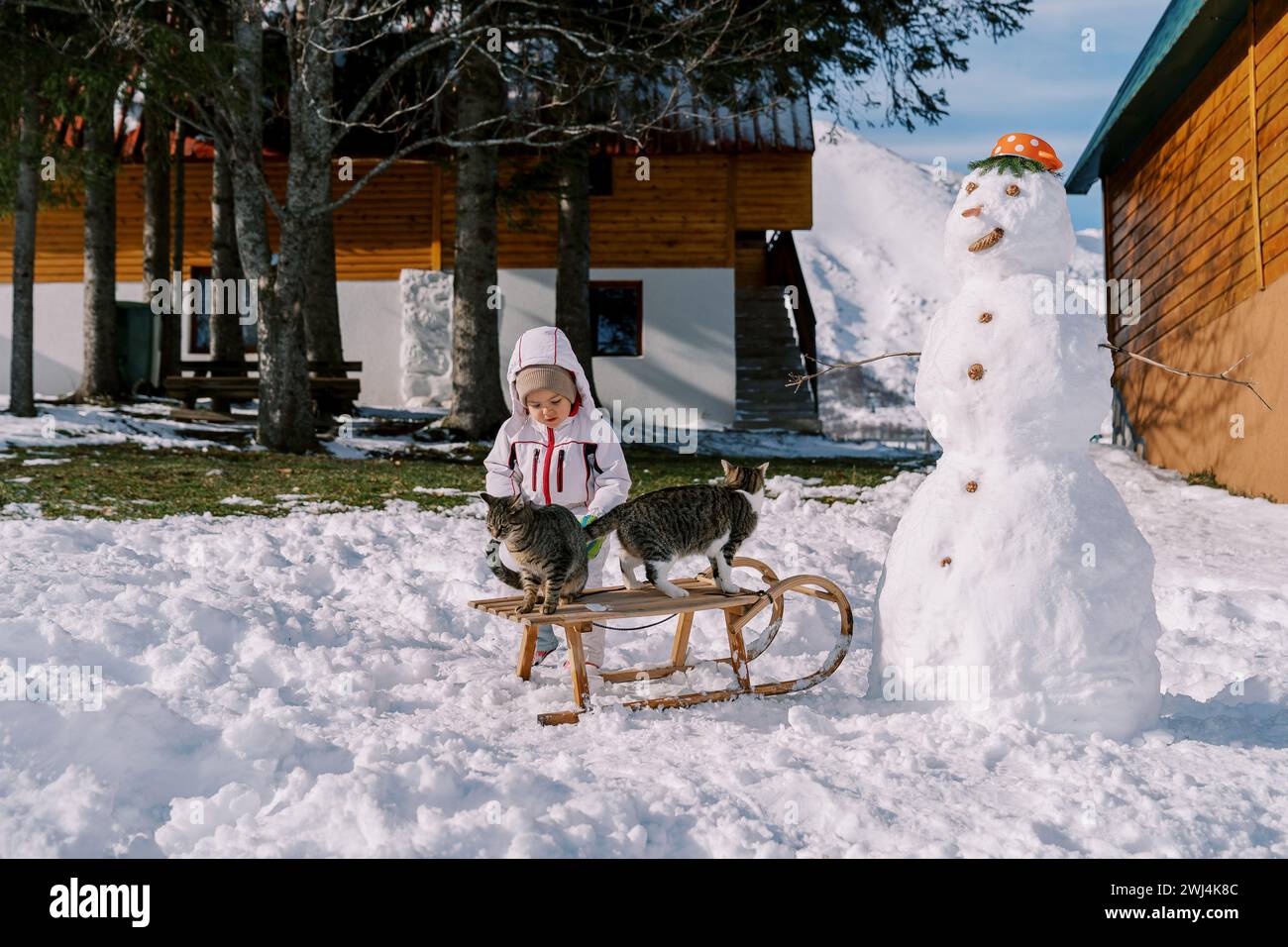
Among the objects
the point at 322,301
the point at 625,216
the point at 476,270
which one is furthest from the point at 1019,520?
the point at 625,216

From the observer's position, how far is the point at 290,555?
703 centimetres

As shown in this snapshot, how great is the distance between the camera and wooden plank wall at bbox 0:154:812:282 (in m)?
21.4

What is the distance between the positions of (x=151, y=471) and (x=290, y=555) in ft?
15.2

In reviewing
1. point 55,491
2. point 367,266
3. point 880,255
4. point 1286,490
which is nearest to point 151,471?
point 55,491

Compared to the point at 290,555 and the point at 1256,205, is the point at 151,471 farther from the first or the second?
the point at 1256,205

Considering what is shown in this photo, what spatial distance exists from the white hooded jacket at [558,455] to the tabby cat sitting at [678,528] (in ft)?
0.69

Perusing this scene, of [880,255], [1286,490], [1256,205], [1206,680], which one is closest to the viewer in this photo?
[1206,680]

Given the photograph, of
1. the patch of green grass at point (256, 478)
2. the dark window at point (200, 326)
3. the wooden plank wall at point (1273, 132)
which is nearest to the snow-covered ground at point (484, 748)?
the patch of green grass at point (256, 478)

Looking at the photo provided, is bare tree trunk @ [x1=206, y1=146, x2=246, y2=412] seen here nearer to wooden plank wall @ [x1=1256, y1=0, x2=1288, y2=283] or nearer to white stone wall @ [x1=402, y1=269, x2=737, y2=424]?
white stone wall @ [x1=402, y1=269, x2=737, y2=424]

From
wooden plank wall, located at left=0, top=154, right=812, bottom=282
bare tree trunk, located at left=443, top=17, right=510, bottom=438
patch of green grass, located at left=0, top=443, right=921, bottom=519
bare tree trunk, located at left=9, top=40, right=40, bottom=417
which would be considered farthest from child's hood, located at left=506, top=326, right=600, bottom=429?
wooden plank wall, located at left=0, top=154, right=812, bottom=282

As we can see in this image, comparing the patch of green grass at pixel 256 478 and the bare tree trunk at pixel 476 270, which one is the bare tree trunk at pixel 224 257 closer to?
the bare tree trunk at pixel 476 270

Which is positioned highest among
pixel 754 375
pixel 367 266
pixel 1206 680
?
pixel 367 266

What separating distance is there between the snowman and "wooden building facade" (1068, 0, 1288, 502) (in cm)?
694

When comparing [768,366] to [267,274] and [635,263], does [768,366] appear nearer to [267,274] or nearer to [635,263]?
[635,263]
